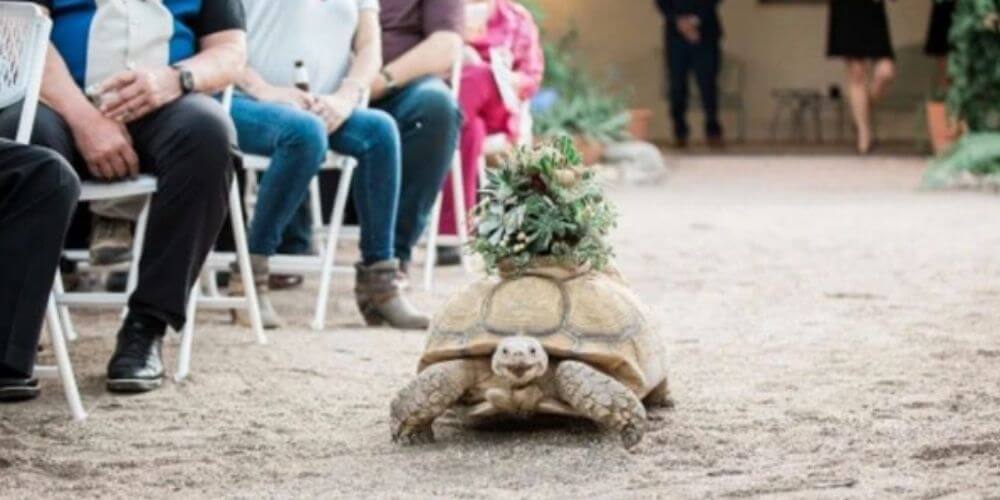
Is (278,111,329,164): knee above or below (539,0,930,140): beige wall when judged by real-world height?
above

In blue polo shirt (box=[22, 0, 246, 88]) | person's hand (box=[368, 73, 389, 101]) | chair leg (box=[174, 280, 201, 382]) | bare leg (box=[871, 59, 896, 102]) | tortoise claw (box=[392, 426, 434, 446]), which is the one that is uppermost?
blue polo shirt (box=[22, 0, 246, 88])

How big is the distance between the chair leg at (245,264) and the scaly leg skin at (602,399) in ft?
5.67

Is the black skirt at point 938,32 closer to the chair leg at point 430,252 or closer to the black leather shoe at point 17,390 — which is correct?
the chair leg at point 430,252

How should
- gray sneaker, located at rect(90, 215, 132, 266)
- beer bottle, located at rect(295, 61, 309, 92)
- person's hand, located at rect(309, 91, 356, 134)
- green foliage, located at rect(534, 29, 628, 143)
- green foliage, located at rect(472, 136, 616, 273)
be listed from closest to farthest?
1. green foliage, located at rect(472, 136, 616, 273)
2. gray sneaker, located at rect(90, 215, 132, 266)
3. person's hand, located at rect(309, 91, 356, 134)
4. beer bottle, located at rect(295, 61, 309, 92)
5. green foliage, located at rect(534, 29, 628, 143)

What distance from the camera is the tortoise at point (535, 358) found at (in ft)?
13.9

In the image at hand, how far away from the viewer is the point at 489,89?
8.10 m

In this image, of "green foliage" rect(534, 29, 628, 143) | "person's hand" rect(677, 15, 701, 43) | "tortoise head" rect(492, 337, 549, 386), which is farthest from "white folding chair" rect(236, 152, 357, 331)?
"person's hand" rect(677, 15, 701, 43)

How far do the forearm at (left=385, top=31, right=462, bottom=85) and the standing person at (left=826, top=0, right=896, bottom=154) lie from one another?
365 inches

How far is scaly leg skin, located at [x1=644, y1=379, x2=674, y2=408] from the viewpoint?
4.71 meters

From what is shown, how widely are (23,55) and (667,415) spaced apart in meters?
→ 1.53

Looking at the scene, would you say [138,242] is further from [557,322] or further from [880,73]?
[880,73]

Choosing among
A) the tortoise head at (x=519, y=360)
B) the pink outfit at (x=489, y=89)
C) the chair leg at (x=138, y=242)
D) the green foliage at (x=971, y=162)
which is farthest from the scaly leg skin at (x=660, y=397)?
the green foliage at (x=971, y=162)

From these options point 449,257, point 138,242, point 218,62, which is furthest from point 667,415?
point 449,257

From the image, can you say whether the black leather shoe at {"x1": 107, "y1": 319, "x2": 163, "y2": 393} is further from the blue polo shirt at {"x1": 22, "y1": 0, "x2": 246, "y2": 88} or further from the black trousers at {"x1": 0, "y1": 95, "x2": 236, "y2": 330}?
the blue polo shirt at {"x1": 22, "y1": 0, "x2": 246, "y2": 88}
